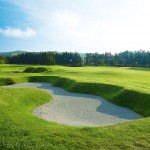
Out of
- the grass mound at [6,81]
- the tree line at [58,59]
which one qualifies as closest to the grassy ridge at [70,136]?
the grass mound at [6,81]

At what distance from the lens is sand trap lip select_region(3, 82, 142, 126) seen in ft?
109

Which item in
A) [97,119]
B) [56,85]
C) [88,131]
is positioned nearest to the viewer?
[88,131]

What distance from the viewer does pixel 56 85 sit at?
71.5m

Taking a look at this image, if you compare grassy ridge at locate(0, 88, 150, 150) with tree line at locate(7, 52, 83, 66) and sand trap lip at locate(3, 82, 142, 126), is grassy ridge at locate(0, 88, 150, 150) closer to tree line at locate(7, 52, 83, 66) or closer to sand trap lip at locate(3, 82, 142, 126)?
sand trap lip at locate(3, 82, 142, 126)

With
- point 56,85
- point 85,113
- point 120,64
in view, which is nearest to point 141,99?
point 85,113

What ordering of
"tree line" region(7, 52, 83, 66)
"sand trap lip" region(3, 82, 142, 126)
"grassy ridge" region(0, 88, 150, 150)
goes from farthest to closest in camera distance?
"tree line" region(7, 52, 83, 66) < "sand trap lip" region(3, 82, 142, 126) < "grassy ridge" region(0, 88, 150, 150)

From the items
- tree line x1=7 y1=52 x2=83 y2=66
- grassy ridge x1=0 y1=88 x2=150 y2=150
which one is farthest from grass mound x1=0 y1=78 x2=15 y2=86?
tree line x1=7 y1=52 x2=83 y2=66

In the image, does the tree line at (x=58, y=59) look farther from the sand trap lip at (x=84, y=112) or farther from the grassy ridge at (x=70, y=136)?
the grassy ridge at (x=70, y=136)

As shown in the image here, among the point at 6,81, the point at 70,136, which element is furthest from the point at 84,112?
the point at 6,81

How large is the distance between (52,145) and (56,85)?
2011 inches

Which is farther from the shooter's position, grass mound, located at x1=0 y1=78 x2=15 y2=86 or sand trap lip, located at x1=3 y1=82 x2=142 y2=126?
grass mound, located at x1=0 y1=78 x2=15 y2=86

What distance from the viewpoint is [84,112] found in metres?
38.5

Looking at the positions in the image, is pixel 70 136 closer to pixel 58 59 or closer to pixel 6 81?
pixel 6 81

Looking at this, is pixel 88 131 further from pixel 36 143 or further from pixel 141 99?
pixel 141 99
